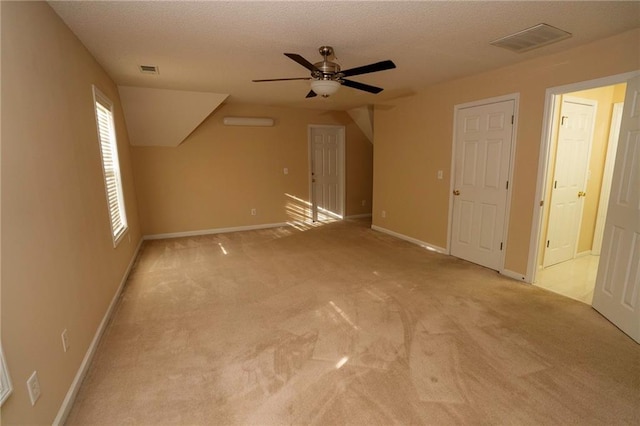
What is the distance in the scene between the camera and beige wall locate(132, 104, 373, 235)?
5105 millimetres

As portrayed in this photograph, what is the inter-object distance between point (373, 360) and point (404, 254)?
94.4 inches

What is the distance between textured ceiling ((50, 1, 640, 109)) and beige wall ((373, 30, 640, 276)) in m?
0.17

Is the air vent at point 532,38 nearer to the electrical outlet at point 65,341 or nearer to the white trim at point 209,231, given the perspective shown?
the electrical outlet at point 65,341

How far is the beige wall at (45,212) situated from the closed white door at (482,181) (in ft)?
13.3

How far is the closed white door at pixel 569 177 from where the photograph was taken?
10.9 feet

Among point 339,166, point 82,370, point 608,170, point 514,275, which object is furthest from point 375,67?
point 339,166

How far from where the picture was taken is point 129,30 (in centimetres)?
233

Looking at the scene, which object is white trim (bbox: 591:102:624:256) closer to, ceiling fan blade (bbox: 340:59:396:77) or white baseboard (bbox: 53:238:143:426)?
ceiling fan blade (bbox: 340:59:396:77)

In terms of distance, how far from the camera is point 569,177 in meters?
3.50

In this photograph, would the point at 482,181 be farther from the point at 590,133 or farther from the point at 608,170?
the point at 608,170

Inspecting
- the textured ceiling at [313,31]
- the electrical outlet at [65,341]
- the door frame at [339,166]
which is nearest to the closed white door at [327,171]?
the door frame at [339,166]

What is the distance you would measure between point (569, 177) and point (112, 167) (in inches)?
211

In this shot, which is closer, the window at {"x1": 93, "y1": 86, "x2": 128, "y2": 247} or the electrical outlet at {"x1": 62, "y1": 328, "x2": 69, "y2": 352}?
the electrical outlet at {"x1": 62, "y1": 328, "x2": 69, "y2": 352}

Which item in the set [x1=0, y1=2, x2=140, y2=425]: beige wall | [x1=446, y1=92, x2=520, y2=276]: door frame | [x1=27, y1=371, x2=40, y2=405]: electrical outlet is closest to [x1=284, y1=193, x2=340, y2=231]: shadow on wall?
[x1=446, y1=92, x2=520, y2=276]: door frame
